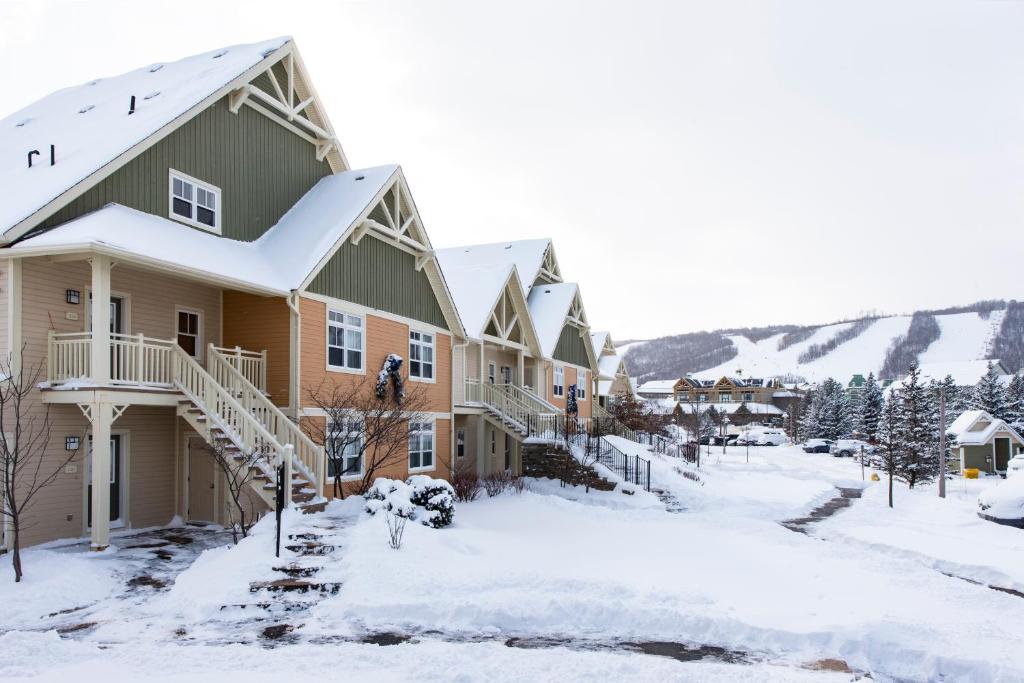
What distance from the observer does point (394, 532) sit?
13.2 meters

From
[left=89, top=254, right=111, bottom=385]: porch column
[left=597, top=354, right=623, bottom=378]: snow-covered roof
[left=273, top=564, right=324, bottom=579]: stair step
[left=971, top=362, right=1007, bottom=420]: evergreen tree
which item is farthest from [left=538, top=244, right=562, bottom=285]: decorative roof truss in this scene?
[left=971, top=362, right=1007, bottom=420]: evergreen tree

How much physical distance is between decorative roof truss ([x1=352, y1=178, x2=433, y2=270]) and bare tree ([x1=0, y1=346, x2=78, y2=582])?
332 inches

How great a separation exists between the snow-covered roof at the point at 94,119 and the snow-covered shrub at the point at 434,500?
8773mm

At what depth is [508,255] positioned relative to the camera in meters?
38.7

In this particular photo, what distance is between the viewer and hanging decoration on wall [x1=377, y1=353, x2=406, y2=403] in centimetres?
2086

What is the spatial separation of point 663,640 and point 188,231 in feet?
42.7

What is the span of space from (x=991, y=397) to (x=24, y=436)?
61.9 metres

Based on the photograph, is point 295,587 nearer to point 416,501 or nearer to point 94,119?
point 416,501

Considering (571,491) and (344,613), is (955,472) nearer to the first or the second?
(571,491)

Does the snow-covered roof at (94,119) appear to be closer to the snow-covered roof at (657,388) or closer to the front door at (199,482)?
the front door at (199,482)

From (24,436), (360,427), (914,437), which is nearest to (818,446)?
(914,437)

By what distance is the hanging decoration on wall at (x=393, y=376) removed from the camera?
68.4 ft

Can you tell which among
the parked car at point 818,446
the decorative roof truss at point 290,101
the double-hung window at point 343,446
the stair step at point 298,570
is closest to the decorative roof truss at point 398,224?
the decorative roof truss at point 290,101

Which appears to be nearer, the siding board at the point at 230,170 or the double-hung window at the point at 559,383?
the siding board at the point at 230,170
